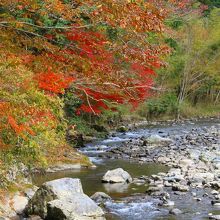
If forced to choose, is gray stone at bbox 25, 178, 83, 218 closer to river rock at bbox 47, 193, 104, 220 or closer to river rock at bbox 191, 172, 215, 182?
river rock at bbox 47, 193, 104, 220

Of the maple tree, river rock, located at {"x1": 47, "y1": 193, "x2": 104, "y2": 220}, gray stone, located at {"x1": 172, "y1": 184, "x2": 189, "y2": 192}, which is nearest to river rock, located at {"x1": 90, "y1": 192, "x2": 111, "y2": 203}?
river rock, located at {"x1": 47, "y1": 193, "x2": 104, "y2": 220}

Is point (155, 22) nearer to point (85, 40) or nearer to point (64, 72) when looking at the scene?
point (64, 72)

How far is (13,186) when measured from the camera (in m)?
9.05

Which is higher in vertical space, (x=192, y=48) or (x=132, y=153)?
(x=192, y=48)

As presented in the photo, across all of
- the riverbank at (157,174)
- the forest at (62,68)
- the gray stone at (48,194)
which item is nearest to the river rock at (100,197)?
the riverbank at (157,174)

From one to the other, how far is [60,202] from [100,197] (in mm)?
1623

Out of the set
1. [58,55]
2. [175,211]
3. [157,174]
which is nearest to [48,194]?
[175,211]

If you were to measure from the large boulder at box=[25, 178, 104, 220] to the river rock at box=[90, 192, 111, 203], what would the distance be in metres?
0.83

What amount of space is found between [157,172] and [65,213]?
5.26 meters

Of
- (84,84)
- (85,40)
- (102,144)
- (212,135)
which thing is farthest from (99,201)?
(212,135)

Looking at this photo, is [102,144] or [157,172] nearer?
[157,172]

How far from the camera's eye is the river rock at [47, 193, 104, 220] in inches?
320

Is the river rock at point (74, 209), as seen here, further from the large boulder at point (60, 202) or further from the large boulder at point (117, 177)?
the large boulder at point (117, 177)

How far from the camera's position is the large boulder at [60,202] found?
8258 mm
